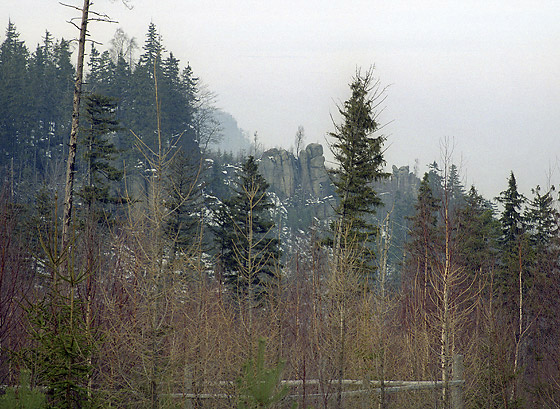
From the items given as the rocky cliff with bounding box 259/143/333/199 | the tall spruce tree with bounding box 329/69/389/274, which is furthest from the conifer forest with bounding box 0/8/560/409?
the rocky cliff with bounding box 259/143/333/199

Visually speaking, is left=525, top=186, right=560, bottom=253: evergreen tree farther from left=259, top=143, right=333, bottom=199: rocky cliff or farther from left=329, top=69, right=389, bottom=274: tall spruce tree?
left=259, top=143, right=333, bottom=199: rocky cliff

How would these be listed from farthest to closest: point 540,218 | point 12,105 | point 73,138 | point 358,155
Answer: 1. point 12,105
2. point 540,218
3. point 358,155
4. point 73,138

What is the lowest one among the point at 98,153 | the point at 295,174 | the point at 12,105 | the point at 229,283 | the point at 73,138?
the point at 229,283

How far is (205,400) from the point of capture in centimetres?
1046

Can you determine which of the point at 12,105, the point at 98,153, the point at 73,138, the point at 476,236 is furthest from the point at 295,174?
the point at 73,138

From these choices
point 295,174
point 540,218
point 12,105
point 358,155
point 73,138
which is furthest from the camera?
point 295,174

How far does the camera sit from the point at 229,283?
92.6 feet

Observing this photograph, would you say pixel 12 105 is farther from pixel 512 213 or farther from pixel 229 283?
pixel 512 213

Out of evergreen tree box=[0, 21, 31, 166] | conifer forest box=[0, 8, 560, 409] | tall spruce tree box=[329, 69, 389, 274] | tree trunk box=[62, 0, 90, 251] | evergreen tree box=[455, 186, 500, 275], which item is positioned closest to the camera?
conifer forest box=[0, 8, 560, 409]

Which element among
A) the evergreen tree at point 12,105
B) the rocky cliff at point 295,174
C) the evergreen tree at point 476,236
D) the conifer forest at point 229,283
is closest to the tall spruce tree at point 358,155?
the conifer forest at point 229,283

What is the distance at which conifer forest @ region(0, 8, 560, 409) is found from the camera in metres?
7.48

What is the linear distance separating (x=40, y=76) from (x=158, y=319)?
2550 inches

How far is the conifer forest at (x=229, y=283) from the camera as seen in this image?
7477mm

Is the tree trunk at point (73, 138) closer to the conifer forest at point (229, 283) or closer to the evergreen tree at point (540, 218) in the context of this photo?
the conifer forest at point (229, 283)
